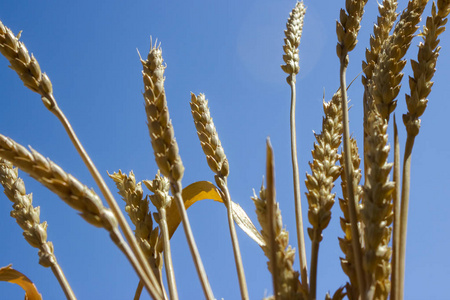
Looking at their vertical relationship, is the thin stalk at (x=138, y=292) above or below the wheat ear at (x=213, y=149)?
below

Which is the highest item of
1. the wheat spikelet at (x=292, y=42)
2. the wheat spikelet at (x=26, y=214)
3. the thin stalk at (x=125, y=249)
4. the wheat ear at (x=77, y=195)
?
the wheat spikelet at (x=292, y=42)

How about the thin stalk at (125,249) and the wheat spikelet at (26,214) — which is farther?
the wheat spikelet at (26,214)

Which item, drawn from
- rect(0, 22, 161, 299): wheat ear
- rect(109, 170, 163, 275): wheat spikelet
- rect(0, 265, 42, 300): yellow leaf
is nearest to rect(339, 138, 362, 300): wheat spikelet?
rect(109, 170, 163, 275): wheat spikelet

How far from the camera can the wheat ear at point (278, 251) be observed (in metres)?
0.59

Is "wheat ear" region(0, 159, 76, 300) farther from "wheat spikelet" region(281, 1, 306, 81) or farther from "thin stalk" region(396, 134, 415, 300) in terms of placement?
"wheat spikelet" region(281, 1, 306, 81)

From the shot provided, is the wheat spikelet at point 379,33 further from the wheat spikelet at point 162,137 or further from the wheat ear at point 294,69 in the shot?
the wheat spikelet at point 162,137

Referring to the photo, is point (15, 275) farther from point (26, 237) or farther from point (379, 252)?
point (379, 252)

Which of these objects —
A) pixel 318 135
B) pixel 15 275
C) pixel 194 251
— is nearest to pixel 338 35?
pixel 318 135

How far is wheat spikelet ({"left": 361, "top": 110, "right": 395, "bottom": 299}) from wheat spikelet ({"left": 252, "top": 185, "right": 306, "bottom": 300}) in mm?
104

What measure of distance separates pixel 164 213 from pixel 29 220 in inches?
11.1

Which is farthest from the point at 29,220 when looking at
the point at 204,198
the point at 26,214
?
the point at 204,198

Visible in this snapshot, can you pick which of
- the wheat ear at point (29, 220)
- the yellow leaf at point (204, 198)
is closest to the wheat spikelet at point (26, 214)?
the wheat ear at point (29, 220)

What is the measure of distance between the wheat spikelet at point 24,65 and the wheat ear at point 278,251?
16.2 inches

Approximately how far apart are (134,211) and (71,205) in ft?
1.16
